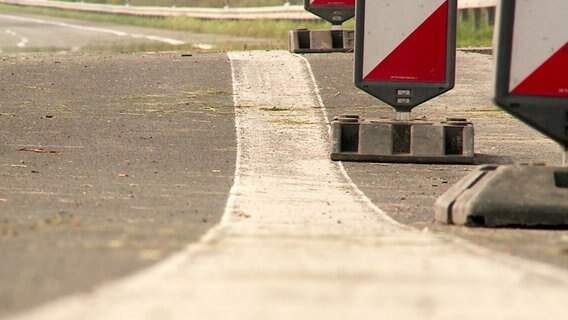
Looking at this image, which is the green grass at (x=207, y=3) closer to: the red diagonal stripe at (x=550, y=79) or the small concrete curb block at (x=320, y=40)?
the small concrete curb block at (x=320, y=40)

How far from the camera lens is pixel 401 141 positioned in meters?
13.1

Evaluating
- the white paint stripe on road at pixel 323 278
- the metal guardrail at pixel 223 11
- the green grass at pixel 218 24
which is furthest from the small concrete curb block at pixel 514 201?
the green grass at pixel 218 24

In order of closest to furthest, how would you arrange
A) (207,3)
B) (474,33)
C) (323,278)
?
(323,278) < (474,33) < (207,3)

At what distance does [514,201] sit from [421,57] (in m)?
4.68

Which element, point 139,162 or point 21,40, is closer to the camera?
point 139,162

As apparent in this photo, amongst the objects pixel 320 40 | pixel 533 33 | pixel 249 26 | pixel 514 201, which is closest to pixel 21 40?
pixel 249 26

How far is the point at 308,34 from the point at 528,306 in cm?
1785

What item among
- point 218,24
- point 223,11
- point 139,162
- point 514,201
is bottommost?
point 218,24

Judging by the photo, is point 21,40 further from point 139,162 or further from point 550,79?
point 550,79

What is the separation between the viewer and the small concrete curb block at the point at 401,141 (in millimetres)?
12992

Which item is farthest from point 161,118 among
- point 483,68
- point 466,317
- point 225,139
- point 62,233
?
point 466,317

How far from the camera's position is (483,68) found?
774 inches

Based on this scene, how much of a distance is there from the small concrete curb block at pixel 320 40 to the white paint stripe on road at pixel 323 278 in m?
13.1

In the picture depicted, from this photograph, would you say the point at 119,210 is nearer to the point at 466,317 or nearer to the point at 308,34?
the point at 466,317
